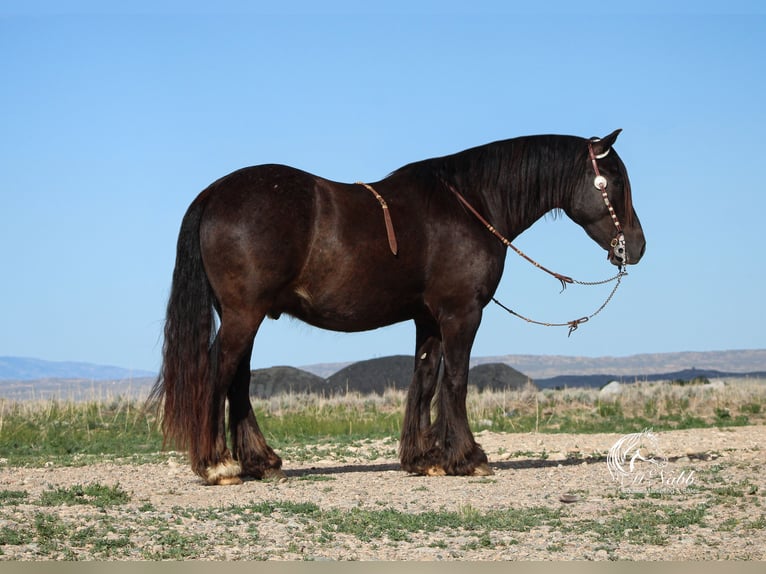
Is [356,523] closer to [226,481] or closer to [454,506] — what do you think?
[454,506]

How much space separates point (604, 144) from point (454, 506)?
3912 millimetres

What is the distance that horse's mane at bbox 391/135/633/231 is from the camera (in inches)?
391

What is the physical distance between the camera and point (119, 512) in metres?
7.81

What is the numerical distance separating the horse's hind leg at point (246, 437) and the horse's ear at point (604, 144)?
3889 millimetres

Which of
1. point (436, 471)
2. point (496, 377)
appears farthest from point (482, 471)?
point (496, 377)

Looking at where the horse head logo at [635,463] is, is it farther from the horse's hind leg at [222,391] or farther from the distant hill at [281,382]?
the distant hill at [281,382]

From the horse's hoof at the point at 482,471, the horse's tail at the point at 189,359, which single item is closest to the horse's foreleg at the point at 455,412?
the horse's hoof at the point at 482,471

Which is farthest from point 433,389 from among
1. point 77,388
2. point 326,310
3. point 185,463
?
point 77,388

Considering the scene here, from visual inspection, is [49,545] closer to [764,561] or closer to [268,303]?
[268,303]

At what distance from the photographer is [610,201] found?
991 centimetres

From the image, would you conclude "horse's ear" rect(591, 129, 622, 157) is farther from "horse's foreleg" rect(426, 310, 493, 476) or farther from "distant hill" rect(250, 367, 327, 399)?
"distant hill" rect(250, 367, 327, 399)

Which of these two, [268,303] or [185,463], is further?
[185,463]

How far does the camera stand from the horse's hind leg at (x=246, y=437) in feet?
30.7

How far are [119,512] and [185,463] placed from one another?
3.45 meters
